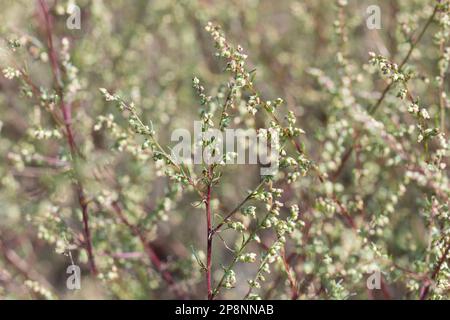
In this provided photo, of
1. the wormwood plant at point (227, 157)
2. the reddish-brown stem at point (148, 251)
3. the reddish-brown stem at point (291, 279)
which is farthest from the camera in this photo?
the reddish-brown stem at point (148, 251)

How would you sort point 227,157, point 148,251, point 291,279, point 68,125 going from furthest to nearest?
1. point 148,251
2. point 68,125
3. point 291,279
4. point 227,157

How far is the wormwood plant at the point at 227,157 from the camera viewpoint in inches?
98.7

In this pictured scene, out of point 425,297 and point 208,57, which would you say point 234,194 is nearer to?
point 208,57

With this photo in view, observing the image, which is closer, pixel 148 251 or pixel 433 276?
pixel 433 276

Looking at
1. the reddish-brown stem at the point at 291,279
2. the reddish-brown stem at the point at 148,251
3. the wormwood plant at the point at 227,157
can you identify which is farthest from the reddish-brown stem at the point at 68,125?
the reddish-brown stem at the point at 291,279

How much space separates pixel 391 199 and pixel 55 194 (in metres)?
1.73

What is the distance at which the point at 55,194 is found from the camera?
3.35 metres

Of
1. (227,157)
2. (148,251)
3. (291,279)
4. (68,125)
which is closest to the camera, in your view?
(227,157)

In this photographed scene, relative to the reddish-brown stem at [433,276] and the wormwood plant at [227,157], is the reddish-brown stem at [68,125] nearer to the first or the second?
the wormwood plant at [227,157]

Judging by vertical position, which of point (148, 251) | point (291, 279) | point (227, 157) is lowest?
point (291, 279)

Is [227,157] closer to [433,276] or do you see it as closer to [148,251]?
[433,276]

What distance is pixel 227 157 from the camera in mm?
2275

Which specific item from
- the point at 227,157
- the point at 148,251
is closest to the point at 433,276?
the point at 227,157

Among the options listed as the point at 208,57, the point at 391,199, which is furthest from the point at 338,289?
the point at 208,57
